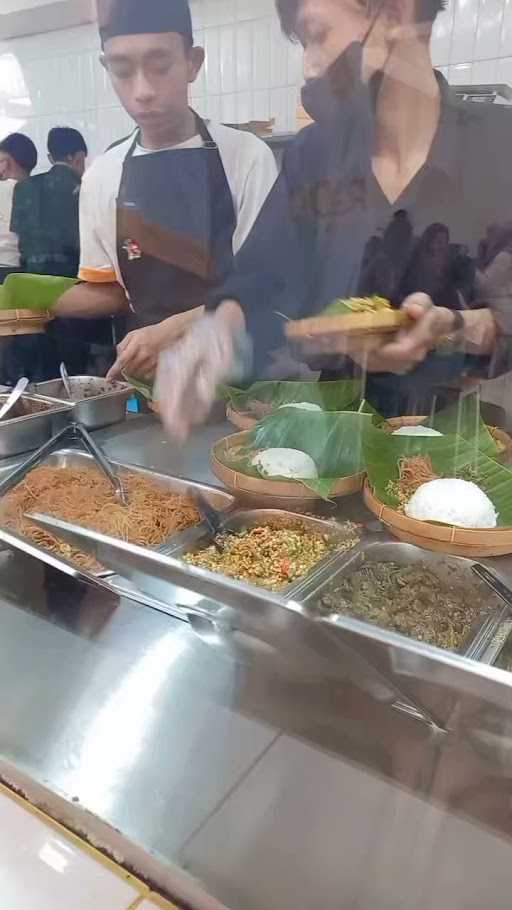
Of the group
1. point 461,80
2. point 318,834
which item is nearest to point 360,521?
point 318,834

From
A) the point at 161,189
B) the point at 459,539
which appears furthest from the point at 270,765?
the point at 161,189

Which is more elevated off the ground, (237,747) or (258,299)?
(258,299)

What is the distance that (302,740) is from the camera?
0.62m

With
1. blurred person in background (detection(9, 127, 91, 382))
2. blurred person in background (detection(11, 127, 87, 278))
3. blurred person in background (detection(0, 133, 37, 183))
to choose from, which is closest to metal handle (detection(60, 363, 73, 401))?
blurred person in background (detection(9, 127, 91, 382))

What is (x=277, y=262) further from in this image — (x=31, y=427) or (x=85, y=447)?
(x=31, y=427)

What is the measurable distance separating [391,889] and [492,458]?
601 mm

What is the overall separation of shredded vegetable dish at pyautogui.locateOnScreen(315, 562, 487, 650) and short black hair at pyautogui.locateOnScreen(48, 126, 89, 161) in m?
A: 0.68

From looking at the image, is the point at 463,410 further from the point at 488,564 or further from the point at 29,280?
the point at 29,280

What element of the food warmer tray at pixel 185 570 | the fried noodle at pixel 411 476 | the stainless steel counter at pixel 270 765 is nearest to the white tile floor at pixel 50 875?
the stainless steel counter at pixel 270 765

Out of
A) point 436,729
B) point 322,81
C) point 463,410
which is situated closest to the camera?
point 436,729

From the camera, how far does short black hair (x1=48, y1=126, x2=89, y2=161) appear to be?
865 millimetres

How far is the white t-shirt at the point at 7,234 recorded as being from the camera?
0.94m

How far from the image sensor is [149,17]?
2.39 feet

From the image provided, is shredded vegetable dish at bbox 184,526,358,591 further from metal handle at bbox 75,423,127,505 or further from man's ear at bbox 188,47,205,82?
man's ear at bbox 188,47,205,82
